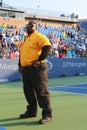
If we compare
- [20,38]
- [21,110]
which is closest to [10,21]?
[20,38]

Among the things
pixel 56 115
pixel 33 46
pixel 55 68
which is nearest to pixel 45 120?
pixel 56 115

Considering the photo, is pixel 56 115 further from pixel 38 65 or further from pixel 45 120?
pixel 38 65

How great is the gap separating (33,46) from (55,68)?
531 inches

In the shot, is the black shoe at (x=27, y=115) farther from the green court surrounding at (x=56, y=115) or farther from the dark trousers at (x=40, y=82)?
the dark trousers at (x=40, y=82)

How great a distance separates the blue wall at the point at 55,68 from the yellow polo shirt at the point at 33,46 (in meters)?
10.7

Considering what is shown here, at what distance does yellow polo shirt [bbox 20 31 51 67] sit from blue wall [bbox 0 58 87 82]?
35.0 feet

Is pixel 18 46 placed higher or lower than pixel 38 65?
lower

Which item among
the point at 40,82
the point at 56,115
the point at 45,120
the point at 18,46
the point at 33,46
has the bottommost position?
the point at 18,46

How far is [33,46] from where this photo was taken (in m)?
6.98

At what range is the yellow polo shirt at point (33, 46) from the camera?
6.91 metres

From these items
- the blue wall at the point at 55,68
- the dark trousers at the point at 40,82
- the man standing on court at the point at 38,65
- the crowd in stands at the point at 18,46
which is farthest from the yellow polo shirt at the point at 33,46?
the crowd in stands at the point at 18,46

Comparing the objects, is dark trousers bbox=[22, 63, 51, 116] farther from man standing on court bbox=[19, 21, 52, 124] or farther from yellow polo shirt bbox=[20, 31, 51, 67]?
yellow polo shirt bbox=[20, 31, 51, 67]

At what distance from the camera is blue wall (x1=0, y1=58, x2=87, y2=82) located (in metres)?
18.0

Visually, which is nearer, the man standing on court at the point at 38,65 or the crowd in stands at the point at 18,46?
the man standing on court at the point at 38,65
